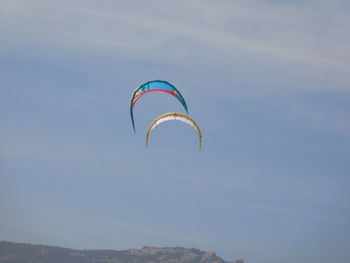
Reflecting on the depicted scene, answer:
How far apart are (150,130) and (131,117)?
2776mm

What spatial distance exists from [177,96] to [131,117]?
6.56 meters

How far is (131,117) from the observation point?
88.2 m

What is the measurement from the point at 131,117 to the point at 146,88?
4.98m

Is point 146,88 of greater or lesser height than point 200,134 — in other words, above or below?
above

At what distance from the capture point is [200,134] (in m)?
87.4

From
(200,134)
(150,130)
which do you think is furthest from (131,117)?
(200,134)

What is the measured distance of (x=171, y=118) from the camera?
88.5 m

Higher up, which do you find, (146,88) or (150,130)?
(146,88)

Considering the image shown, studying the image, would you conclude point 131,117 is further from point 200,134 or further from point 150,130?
point 200,134

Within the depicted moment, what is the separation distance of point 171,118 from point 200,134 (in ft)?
13.4

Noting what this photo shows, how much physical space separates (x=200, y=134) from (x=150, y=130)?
20.0 feet

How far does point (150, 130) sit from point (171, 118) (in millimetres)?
2913

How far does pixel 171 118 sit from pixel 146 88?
5544 mm

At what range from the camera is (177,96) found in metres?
90.6
